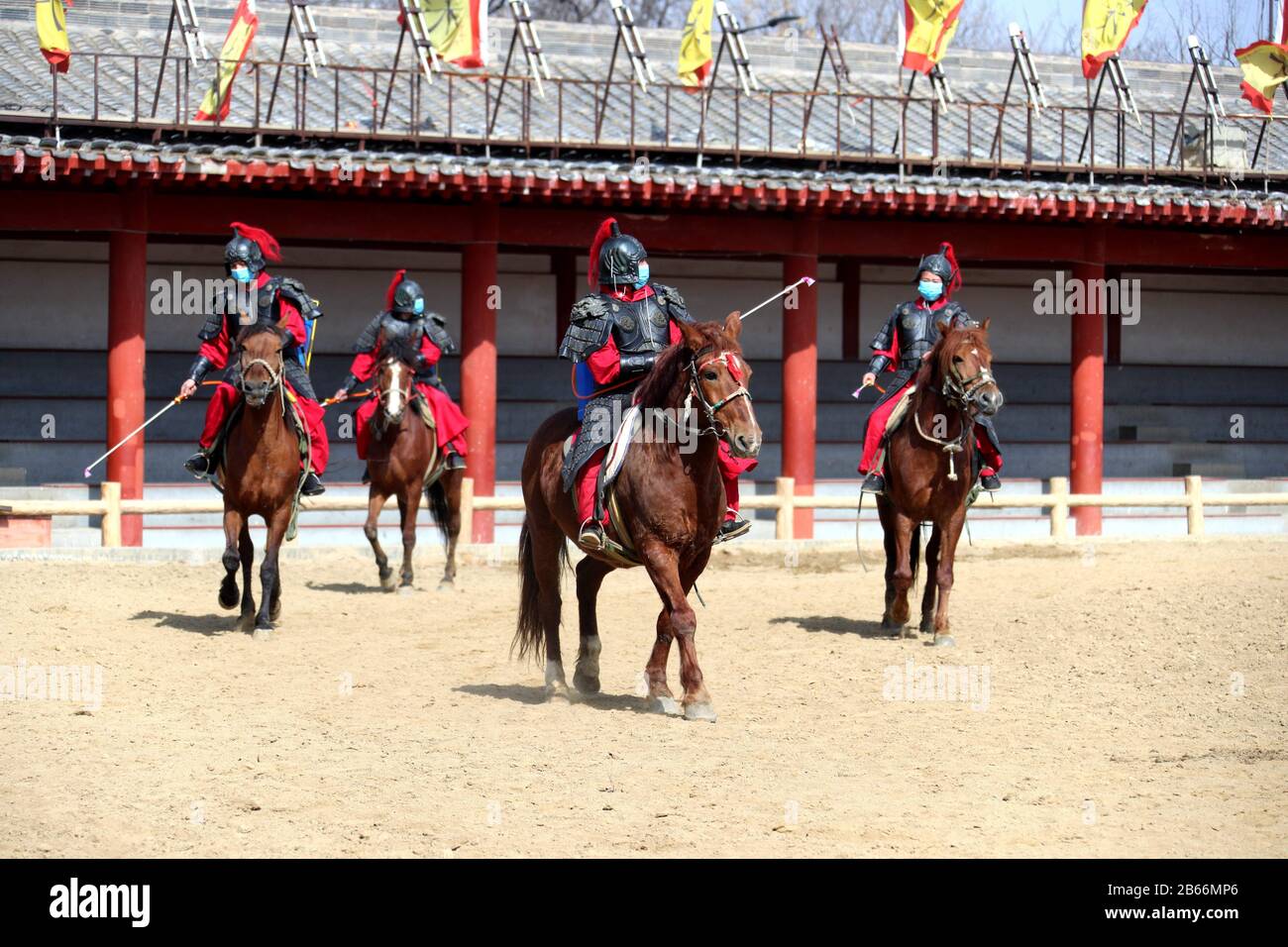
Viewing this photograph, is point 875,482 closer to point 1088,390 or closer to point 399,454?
point 399,454

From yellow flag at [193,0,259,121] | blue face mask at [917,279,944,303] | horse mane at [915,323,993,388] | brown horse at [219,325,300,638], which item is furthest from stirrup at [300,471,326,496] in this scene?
yellow flag at [193,0,259,121]

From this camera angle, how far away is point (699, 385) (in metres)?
8.83

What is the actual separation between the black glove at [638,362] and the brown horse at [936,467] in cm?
275

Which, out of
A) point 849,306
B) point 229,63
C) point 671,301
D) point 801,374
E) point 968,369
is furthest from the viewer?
point 849,306

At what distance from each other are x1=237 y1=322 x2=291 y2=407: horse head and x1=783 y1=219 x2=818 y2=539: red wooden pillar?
9.14 metres

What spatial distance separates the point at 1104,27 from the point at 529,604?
1429 centimetres

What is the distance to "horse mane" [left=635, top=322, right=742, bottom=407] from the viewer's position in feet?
29.0

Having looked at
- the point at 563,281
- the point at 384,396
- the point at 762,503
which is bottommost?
the point at 762,503

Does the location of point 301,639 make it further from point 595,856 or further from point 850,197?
point 850,197

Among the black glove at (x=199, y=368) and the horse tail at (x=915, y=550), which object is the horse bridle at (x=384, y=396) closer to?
the black glove at (x=199, y=368)

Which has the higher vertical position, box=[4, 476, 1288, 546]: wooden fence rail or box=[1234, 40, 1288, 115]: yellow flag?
→ box=[1234, 40, 1288, 115]: yellow flag

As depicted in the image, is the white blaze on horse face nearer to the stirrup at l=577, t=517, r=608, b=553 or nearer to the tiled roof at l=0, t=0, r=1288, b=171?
the tiled roof at l=0, t=0, r=1288, b=171

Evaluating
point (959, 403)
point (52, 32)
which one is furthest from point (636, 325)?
point (52, 32)

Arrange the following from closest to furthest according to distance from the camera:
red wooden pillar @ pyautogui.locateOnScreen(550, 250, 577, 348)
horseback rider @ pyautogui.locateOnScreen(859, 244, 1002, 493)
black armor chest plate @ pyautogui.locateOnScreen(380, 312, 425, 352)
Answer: horseback rider @ pyautogui.locateOnScreen(859, 244, 1002, 493) < black armor chest plate @ pyautogui.locateOnScreen(380, 312, 425, 352) < red wooden pillar @ pyautogui.locateOnScreen(550, 250, 577, 348)
